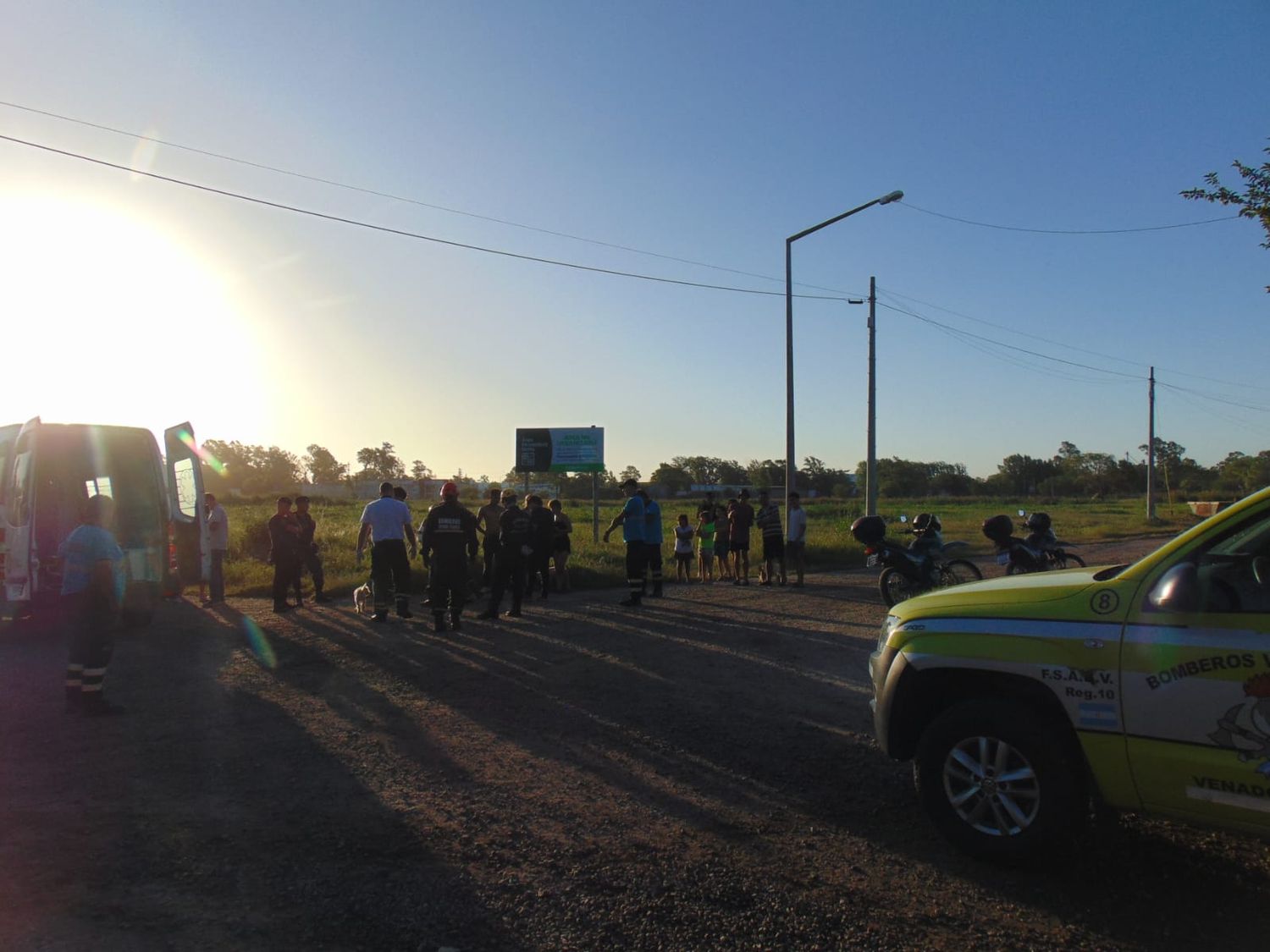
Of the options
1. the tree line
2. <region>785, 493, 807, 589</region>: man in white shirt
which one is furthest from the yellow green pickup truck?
the tree line

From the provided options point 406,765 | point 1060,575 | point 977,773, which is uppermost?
point 1060,575

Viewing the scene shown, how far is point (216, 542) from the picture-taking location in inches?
558

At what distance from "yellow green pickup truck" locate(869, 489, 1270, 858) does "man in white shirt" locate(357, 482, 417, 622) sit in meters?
8.10

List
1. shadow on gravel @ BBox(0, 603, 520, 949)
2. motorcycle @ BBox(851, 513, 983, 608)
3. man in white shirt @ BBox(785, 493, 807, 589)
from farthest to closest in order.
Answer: man in white shirt @ BBox(785, 493, 807, 589) → motorcycle @ BBox(851, 513, 983, 608) → shadow on gravel @ BBox(0, 603, 520, 949)

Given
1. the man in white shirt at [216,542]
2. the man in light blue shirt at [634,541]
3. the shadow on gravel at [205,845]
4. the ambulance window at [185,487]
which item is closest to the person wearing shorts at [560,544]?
the man in light blue shirt at [634,541]

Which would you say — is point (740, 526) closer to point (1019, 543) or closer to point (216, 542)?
point (1019, 543)

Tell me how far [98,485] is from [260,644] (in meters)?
4.16

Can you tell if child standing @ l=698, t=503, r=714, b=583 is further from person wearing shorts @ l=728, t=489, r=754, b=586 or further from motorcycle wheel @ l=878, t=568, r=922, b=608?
motorcycle wheel @ l=878, t=568, r=922, b=608

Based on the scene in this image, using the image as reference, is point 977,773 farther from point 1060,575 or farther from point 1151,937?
point 1060,575

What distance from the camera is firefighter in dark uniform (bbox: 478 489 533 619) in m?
11.5

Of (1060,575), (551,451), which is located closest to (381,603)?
(1060,575)

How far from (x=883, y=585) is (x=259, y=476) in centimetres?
7962

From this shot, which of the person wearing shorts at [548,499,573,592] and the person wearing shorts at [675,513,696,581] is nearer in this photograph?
the person wearing shorts at [548,499,573,592]

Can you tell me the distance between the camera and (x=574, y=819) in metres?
4.73
